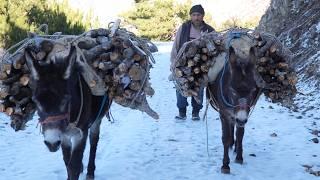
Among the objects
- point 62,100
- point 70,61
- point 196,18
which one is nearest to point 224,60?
point 70,61

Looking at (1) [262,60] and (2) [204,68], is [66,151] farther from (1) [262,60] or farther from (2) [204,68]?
(1) [262,60]

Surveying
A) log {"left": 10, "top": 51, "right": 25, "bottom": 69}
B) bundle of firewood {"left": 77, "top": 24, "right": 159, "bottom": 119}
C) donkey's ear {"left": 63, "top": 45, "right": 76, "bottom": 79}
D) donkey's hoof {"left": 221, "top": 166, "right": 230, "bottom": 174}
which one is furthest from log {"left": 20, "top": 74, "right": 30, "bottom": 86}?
donkey's hoof {"left": 221, "top": 166, "right": 230, "bottom": 174}

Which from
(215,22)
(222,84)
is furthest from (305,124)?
(215,22)

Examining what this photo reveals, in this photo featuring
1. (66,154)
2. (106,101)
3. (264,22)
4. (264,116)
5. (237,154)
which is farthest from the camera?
(264,22)

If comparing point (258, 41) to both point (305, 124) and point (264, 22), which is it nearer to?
point (305, 124)

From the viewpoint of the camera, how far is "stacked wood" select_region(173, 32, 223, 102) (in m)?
5.84

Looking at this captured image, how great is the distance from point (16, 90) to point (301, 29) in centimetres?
1044

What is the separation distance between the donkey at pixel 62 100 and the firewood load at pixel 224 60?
1.52 metres

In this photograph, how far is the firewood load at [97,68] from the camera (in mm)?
4453

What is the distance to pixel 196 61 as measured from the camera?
19.3 ft

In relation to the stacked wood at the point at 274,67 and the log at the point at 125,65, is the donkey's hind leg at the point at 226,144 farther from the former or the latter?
the log at the point at 125,65

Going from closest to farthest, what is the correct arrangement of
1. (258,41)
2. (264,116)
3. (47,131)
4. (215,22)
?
1. (47,131)
2. (258,41)
3. (264,116)
4. (215,22)

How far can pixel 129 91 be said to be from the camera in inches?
198

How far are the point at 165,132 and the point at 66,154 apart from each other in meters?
3.49
